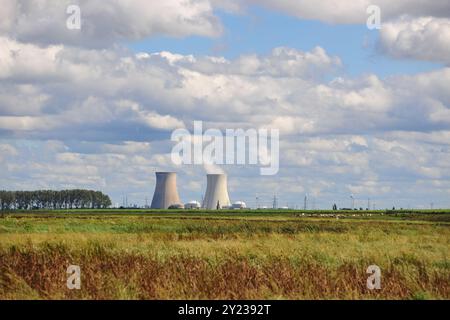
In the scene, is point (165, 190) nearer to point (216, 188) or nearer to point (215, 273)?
point (216, 188)

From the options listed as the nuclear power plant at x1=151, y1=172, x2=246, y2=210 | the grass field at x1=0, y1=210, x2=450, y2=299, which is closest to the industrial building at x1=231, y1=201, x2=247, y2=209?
the nuclear power plant at x1=151, y1=172, x2=246, y2=210

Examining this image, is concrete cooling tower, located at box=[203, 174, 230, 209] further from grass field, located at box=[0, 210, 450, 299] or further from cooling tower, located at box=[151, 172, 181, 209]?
grass field, located at box=[0, 210, 450, 299]

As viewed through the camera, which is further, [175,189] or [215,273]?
[175,189]

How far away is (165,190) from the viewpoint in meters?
127

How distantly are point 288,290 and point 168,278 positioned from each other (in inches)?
111

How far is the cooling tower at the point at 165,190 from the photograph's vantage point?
123 m

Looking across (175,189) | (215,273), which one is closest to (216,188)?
(175,189)

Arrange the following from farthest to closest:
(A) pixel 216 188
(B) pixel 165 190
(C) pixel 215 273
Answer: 1. (B) pixel 165 190
2. (A) pixel 216 188
3. (C) pixel 215 273

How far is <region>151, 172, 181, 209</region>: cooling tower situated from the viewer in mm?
122850

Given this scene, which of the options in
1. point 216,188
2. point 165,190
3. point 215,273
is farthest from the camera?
point 165,190

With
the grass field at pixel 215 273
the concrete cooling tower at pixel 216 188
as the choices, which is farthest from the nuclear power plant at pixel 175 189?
the grass field at pixel 215 273

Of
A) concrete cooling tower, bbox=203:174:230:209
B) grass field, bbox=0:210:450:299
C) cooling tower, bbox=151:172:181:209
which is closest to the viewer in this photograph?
grass field, bbox=0:210:450:299
